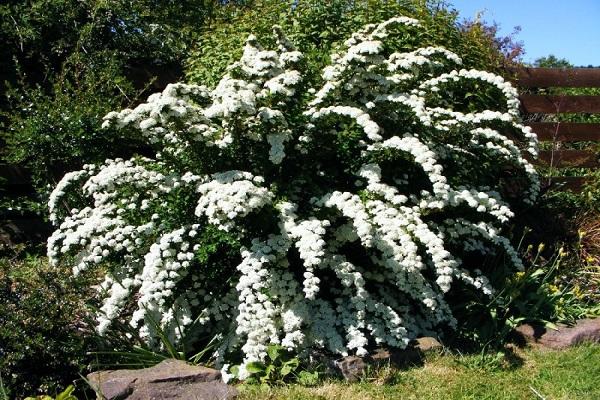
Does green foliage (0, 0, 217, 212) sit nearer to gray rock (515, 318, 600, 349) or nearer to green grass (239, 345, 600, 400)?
green grass (239, 345, 600, 400)

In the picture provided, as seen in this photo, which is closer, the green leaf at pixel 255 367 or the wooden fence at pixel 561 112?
the green leaf at pixel 255 367

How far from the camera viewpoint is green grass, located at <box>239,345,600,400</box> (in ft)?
12.3

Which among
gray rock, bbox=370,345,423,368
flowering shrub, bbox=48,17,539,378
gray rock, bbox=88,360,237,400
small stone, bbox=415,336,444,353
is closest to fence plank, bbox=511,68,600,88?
flowering shrub, bbox=48,17,539,378

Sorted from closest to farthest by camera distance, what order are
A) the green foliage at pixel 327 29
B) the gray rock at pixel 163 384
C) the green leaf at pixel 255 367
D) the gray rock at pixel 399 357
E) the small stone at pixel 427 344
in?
the gray rock at pixel 163 384 → the green leaf at pixel 255 367 → the gray rock at pixel 399 357 → the small stone at pixel 427 344 → the green foliage at pixel 327 29

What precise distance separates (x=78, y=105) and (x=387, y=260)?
2946 mm

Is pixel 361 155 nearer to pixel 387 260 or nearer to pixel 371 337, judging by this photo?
pixel 387 260

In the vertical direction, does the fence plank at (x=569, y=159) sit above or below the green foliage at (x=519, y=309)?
above

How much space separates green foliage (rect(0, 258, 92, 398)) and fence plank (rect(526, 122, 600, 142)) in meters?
5.00

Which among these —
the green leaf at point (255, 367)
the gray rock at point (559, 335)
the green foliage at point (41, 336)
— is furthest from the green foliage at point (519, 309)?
the green foliage at point (41, 336)

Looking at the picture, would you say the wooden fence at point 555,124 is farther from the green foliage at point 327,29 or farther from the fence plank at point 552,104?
the green foliage at point 327,29

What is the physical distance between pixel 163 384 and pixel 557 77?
17.9ft

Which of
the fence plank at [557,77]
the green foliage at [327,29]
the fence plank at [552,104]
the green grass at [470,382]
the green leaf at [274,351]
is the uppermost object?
the green foliage at [327,29]

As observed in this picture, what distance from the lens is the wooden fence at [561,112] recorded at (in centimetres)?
680

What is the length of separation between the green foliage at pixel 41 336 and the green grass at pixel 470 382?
108 centimetres
